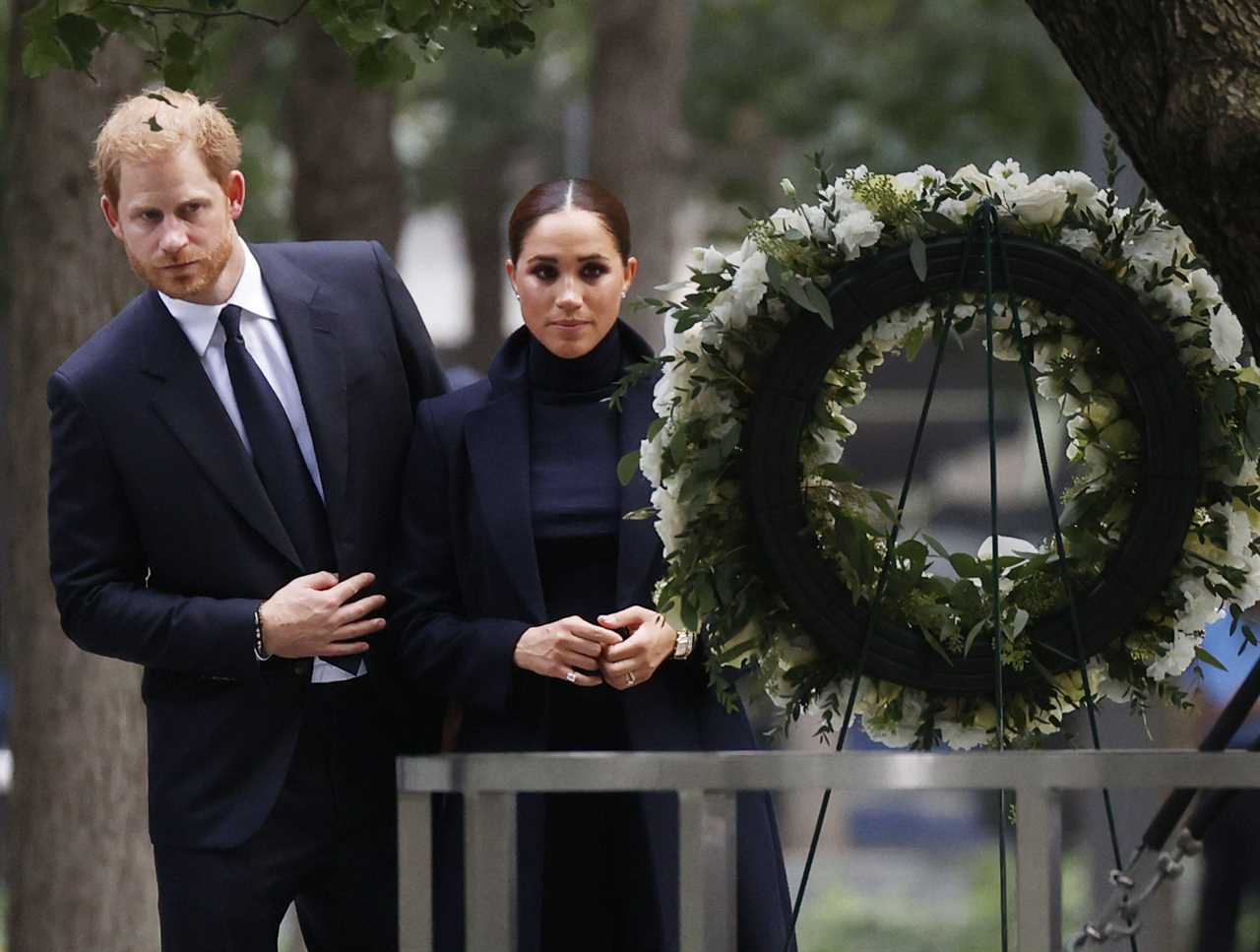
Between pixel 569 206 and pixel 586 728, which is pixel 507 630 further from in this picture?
pixel 569 206

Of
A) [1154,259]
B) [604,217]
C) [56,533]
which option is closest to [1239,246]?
[1154,259]

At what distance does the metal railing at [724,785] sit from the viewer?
3.16 m

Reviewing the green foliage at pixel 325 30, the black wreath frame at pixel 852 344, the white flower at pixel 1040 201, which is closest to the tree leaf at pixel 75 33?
the green foliage at pixel 325 30

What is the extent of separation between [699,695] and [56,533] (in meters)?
1.15

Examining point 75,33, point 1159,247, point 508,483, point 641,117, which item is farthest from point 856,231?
point 641,117

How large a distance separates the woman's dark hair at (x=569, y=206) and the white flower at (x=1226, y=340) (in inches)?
42.4

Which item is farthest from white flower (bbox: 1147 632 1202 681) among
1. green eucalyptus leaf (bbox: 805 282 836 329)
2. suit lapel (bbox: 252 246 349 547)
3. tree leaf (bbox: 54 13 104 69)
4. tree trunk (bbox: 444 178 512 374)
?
tree trunk (bbox: 444 178 512 374)

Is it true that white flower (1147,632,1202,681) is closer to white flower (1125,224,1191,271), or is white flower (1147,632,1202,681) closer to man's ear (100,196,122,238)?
white flower (1125,224,1191,271)

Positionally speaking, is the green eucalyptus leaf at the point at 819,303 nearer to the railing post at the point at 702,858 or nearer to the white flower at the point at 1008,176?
the white flower at the point at 1008,176

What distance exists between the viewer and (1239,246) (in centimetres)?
354

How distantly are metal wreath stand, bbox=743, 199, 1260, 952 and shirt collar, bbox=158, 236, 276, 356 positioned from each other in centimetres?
104

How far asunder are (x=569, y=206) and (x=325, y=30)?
58 cm

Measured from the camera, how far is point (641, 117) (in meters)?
12.7

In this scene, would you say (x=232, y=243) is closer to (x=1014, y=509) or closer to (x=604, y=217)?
(x=604, y=217)
